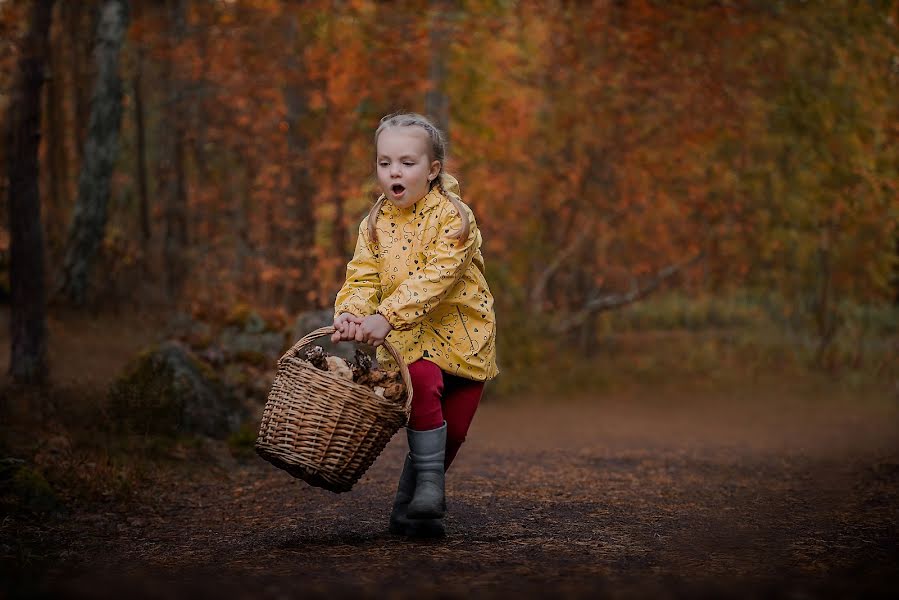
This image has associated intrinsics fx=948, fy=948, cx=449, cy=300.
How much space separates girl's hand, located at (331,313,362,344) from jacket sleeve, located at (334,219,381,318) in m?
0.26

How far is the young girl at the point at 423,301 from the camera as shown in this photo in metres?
3.79

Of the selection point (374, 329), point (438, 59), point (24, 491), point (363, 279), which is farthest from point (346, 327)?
point (438, 59)

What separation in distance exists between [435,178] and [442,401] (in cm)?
97

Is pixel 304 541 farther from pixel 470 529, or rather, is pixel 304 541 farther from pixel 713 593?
pixel 713 593

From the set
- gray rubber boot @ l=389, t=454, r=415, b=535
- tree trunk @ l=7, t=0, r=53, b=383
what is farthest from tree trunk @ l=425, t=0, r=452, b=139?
gray rubber boot @ l=389, t=454, r=415, b=535

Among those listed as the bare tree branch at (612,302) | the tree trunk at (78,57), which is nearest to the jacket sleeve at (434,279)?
the bare tree branch at (612,302)

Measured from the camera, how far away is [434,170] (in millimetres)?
4027

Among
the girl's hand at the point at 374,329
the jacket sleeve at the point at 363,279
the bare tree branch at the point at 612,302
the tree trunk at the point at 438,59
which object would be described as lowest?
the bare tree branch at the point at 612,302

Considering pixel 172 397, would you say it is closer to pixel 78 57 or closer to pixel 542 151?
pixel 542 151

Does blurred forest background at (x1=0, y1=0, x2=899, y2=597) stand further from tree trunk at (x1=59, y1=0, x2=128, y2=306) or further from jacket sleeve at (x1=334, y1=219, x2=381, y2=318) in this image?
jacket sleeve at (x1=334, y1=219, x2=381, y2=318)

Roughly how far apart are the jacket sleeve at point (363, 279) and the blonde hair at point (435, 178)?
2.4 inches

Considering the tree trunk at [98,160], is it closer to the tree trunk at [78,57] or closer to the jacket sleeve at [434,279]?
the tree trunk at [78,57]

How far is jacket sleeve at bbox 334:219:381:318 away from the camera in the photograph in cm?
405

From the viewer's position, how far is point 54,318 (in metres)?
10.5
